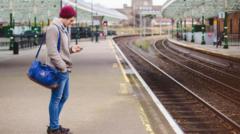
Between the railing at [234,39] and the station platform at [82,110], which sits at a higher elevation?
the railing at [234,39]

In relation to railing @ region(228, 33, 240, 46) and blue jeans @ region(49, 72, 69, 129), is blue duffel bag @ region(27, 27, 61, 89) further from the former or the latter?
railing @ region(228, 33, 240, 46)

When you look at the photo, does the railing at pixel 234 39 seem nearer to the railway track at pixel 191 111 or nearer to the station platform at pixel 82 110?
the railway track at pixel 191 111

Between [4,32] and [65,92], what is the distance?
257 ft

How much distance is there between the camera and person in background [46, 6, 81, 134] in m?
7.19

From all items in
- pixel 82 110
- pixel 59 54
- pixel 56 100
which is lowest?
pixel 82 110

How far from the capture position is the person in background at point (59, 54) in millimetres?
7194

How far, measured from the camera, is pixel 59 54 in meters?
7.32

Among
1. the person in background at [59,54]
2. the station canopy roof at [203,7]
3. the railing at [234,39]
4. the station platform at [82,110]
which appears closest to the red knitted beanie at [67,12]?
the person in background at [59,54]

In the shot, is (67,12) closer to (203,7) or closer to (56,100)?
(56,100)

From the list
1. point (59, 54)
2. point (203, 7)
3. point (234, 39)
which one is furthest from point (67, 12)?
point (203, 7)

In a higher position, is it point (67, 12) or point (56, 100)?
point (67, 12)

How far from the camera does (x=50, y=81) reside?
7.20m

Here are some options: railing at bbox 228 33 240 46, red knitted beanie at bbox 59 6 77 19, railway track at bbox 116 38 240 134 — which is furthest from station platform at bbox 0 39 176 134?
railing at bbox 228 33 240 46

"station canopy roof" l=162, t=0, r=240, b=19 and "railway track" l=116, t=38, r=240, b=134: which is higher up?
"station canopy roof" l=162, t=0, r=240, b=19
